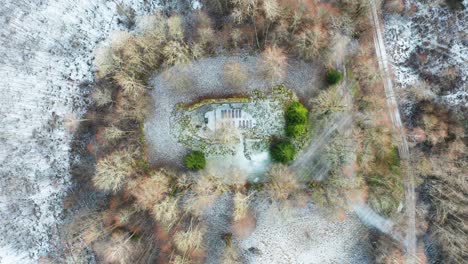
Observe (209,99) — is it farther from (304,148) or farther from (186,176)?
(304,148)

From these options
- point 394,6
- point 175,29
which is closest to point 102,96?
point 175,29

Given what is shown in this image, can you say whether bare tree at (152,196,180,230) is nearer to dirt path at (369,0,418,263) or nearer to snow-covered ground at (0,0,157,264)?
snow-covered ground at (0,0,157,264)

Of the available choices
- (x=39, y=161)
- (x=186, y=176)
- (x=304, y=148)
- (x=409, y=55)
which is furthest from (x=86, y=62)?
(x=409, y=55)

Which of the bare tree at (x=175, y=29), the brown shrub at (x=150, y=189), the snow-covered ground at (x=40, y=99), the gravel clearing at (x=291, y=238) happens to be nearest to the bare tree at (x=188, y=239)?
the gravel clearing at (x=291, y=238)

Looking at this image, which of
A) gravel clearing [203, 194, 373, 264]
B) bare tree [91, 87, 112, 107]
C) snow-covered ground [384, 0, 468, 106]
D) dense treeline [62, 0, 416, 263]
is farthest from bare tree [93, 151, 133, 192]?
snow-covered ground [384, 0, 468, 106]

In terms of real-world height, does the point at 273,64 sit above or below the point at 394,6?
below

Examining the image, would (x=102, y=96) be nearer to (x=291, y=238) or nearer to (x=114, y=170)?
(x=114, y=170)
